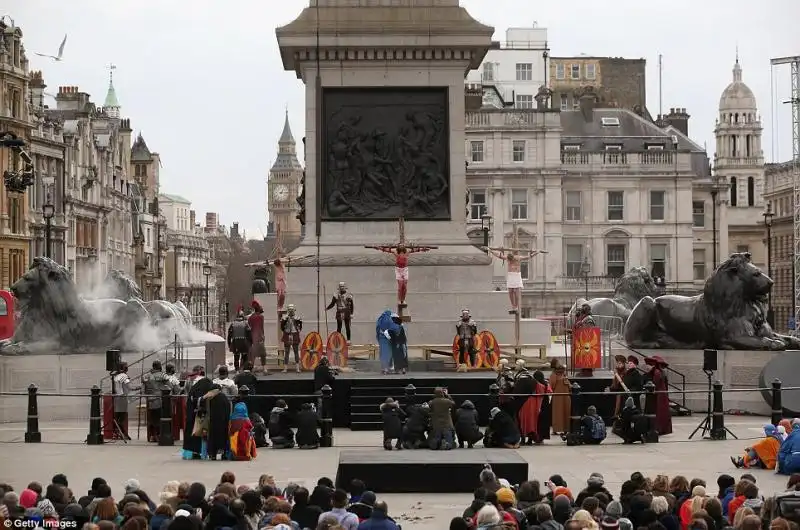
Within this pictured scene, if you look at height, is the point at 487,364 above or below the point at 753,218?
below

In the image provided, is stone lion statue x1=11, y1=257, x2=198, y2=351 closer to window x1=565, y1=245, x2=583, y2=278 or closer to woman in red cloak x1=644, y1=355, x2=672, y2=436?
woman in red cloak x1=644, y1=355, x2=672, y2=436

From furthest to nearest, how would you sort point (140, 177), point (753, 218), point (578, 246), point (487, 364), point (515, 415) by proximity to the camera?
A: point (140, 177) → point (753, 218) → point (578, 246) → point (487, 364) → point (515, 415)

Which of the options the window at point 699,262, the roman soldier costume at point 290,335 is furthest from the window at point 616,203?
the roman soldier costume at point 290,335

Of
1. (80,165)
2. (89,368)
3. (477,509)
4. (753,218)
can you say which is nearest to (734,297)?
(89,368)

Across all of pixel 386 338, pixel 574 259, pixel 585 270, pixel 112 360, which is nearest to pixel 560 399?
pixel 386 338

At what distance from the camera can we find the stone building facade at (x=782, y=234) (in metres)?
116

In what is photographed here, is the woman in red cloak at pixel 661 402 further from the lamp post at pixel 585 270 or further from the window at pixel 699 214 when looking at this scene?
the window at pixel 699 214

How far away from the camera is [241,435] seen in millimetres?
28219

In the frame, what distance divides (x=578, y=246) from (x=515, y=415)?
232 feet

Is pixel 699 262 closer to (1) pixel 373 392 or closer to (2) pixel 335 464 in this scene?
(1) pixel 373 392

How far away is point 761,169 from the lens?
412 ft

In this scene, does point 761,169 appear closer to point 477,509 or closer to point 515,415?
point 515,415

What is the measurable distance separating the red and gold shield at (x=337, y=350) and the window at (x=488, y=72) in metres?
81.2

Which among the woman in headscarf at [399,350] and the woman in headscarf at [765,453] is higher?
the woman in headscarf at [399,350]
